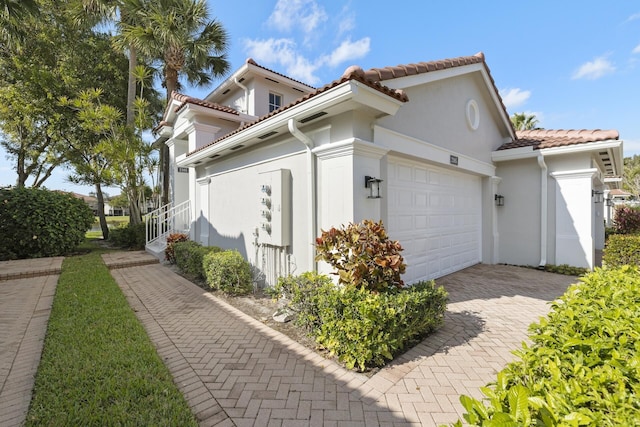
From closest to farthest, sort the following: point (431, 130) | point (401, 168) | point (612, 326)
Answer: point (612, 326)
point (401, 168)
point (431, 130)

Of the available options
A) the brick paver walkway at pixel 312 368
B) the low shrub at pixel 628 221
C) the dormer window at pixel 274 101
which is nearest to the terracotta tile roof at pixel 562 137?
the brick paver walkway at pixel 312 368

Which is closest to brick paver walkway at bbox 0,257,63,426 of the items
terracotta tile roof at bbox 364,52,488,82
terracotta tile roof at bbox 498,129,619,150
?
terracotta tile roof at bbox 364,52,488,82

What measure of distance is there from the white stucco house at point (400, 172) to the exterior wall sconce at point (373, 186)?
18 millimetres

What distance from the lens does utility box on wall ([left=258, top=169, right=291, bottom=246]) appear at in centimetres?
623

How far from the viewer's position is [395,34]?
9.16 meters

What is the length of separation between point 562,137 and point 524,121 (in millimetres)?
16946

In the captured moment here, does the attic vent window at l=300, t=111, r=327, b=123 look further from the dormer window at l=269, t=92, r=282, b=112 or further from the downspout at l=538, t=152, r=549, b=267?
the dormer window at l=269, t=92, r=282, b=112

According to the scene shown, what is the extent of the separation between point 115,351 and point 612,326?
215 inches

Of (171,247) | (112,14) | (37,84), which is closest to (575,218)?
(171,247)

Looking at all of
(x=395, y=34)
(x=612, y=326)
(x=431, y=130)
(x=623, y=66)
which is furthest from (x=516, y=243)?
(x=612, y=326)

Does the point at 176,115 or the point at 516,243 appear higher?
the point at 176,115

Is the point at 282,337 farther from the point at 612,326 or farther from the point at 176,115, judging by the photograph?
the point at 176,115

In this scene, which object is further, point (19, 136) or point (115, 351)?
point (19, 136)

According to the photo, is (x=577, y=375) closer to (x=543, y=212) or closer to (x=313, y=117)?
(x=313, y=117)
